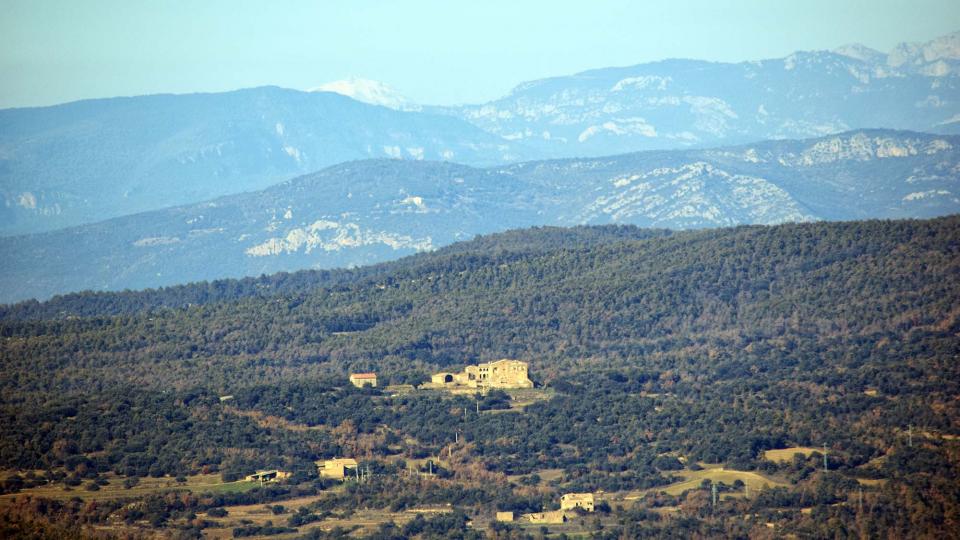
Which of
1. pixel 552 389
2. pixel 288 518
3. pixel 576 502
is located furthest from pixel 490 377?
pixel 288 518

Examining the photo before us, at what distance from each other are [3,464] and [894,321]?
5255 centimetres

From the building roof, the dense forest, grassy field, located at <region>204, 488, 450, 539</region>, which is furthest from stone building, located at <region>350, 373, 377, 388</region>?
grassy field, located at <region>204, 488, 450, 539</region>

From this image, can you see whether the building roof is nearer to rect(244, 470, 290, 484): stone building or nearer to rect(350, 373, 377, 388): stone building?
rect(244, 470, 290, 484): stone building

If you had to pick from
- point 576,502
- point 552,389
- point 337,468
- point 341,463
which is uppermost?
point 552,389

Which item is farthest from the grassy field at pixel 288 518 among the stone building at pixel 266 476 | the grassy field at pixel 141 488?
the stone building at pixel 266 476

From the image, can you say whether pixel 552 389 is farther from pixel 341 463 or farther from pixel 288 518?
pixel 288 518

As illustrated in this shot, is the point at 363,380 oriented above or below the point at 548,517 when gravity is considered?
above

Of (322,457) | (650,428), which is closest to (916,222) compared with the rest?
(650,428)

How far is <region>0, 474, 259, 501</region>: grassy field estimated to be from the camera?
308ft

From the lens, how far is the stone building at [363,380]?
392 feet

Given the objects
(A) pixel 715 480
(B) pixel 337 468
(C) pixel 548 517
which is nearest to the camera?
(C) pixel 548 517

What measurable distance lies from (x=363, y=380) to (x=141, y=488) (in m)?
25.8

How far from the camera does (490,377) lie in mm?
121188

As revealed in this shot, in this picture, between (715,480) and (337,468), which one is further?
(337,468)
